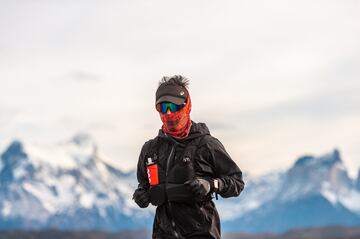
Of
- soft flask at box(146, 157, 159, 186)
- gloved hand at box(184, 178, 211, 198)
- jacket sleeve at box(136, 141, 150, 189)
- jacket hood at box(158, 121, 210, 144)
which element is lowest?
gloved hand at box(184, 178, 211, 198)

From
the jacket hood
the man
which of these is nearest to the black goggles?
the man

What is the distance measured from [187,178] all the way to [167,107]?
115 centimetres

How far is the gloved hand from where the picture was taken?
1286cm

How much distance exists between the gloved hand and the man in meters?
0.06

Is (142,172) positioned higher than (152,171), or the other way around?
(142,172)

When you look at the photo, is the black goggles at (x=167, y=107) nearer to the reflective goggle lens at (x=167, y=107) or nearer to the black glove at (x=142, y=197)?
the reflective goggle lens at (x=167, y=107)

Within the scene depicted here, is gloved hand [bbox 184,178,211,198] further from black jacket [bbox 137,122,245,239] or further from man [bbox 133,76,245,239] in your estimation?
black jacket [bbox 137,122,245,239]

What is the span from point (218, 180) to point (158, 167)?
3.17 ft

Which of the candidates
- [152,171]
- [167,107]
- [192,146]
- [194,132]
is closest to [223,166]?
[192,146]

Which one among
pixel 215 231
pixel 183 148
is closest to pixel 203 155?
pixel 183 148

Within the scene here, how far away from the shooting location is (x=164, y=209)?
1372 centimetres

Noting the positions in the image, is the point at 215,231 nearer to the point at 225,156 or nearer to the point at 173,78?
the point at 225,156

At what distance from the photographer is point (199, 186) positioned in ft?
42.1

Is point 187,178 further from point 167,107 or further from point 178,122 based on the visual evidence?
point 167,107
